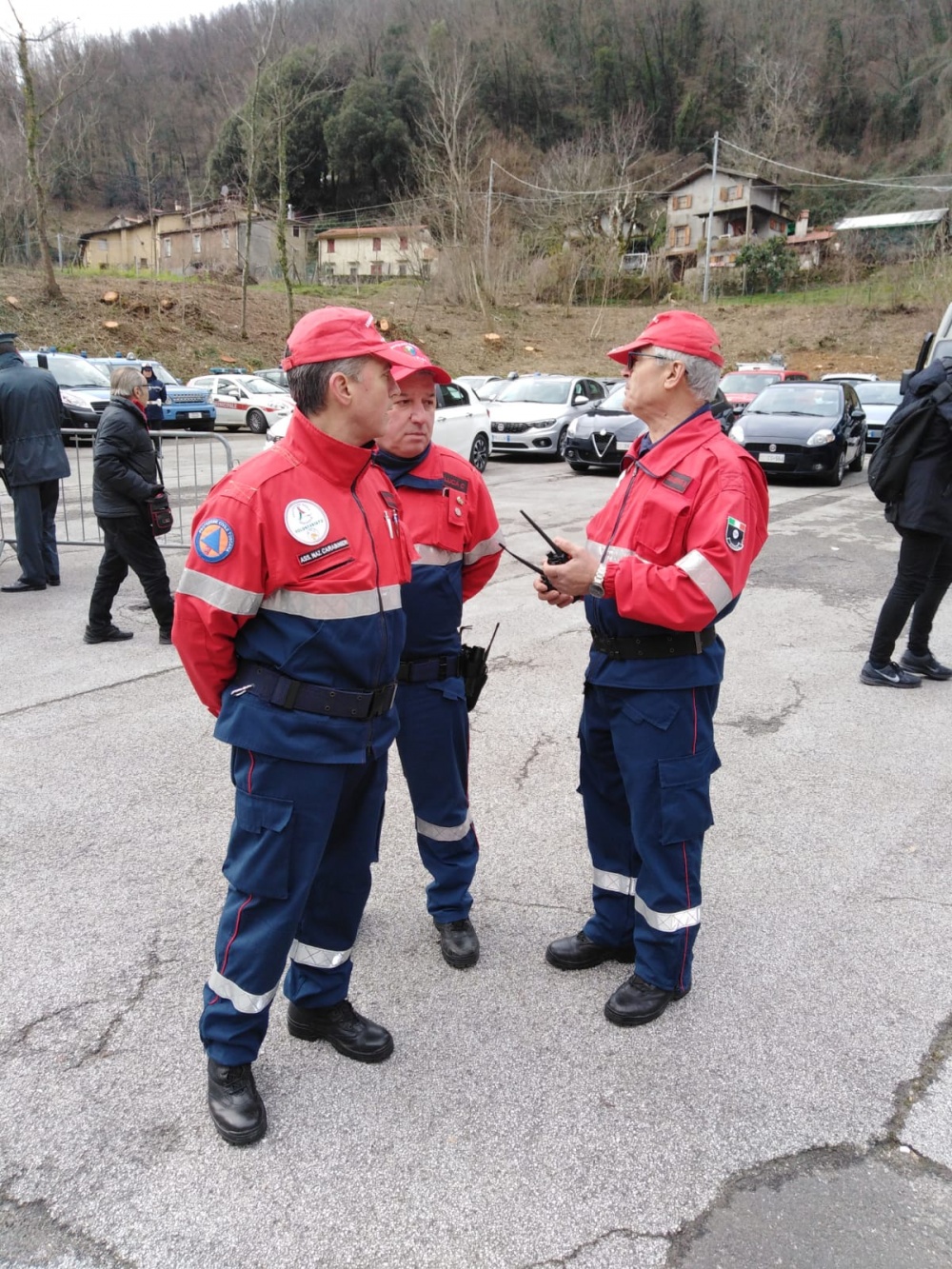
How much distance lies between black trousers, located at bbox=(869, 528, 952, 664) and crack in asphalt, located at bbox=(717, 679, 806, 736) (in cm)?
80

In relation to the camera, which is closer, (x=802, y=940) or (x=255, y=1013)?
(x=255, y=1013)

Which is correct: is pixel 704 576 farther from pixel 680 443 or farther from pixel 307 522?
pixel 307 522

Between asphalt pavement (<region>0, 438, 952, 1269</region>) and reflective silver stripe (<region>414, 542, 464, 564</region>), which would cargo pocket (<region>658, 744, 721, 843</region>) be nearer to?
asphalt pavement (<region>0, 438, 952, 1269</region>)

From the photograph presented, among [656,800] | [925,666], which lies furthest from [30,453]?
[925,666]

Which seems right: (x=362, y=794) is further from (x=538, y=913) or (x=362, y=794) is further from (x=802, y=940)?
(x=802, y=940)

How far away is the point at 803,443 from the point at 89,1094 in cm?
1438

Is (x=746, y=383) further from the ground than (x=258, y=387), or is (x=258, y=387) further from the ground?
(x=746, y=383)

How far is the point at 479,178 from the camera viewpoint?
53.1 metres

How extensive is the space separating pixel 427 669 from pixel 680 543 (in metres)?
0.91

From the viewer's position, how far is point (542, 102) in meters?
86.8

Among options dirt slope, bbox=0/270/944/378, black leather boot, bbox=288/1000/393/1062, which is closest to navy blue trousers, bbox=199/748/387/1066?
black leather boot, bbox=288/1000/393/1062

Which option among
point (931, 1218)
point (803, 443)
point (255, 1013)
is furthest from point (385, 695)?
point (803, 443)

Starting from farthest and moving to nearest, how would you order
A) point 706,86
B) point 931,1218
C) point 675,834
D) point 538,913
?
point 706,86 < point 538,913 < point 675,834 < point 931,1218

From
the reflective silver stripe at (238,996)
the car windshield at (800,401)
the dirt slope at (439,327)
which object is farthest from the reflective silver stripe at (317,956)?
the dirt slope at (439,327)
